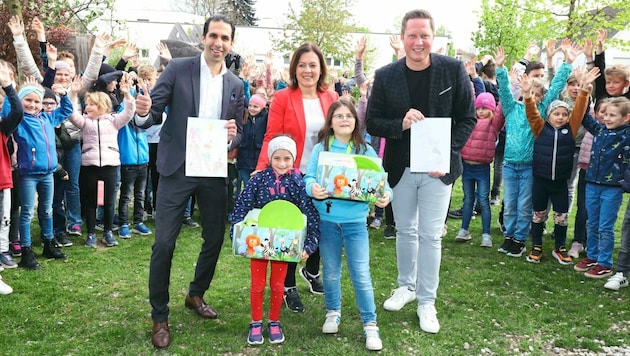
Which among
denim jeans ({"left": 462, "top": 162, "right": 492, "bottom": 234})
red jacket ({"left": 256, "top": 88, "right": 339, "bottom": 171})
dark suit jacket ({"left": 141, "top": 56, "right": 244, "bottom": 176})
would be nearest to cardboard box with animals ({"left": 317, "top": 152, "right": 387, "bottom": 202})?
red jacket ({"left": 256, "top": 88, "right": 339, "bottom": 171})

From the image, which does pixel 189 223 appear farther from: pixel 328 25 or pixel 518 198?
pixel 328 25

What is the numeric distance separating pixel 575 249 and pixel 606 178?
4.16 ft

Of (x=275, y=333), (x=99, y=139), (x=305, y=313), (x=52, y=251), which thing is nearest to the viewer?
(x=275, y=333)

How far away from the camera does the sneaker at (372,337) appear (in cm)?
378

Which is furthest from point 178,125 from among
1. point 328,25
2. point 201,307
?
point 328,25

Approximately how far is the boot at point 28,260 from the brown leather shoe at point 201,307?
2.10m

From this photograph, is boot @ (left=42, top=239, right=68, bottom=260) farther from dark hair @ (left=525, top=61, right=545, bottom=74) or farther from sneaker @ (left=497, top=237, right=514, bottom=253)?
dark hair @ (left=525, top=61, right=545, bottom=74)

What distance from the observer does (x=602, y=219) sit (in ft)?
18.1

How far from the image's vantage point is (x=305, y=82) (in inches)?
163

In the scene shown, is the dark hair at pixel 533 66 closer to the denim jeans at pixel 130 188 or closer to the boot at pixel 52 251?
the denim jeans at pixel 130 188

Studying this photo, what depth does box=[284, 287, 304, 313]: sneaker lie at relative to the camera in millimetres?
4484

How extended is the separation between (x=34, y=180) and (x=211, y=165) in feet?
9.05

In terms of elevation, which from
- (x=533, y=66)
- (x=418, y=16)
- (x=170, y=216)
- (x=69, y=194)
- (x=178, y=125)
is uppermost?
(x=533, y=66)

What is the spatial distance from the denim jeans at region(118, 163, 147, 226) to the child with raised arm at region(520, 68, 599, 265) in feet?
16.4
